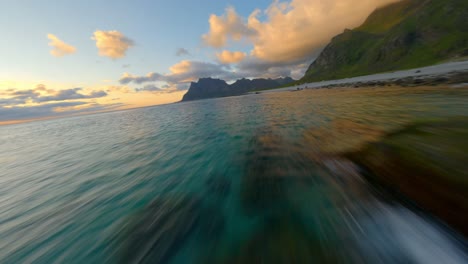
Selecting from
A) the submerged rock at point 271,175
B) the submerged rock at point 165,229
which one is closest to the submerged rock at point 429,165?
the submerged rock at point 271,175

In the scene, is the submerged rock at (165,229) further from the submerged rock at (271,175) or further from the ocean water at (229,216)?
the submerged rock at (271,175)

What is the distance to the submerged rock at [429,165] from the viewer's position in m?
5.04

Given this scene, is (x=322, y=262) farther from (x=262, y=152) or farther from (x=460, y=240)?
(x=262, y=152)

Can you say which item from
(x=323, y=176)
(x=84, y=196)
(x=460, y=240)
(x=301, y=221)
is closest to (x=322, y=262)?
(x=301, y=221)

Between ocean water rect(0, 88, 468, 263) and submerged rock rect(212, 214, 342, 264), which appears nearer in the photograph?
submerged rock rect(212, 214, 342, 264)

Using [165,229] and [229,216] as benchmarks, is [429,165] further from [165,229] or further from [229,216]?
[165,229]

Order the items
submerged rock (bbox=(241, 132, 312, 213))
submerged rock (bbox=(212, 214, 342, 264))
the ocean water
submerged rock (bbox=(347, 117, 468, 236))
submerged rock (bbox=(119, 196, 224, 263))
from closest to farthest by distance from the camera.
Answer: submerged rock (bbox=(212, 214, 342, 264))
the ocean water
submerged rock (bbox=(347, 117, 468, 236))
submerged rock (bbox=(119, 196, 224, 263))
submerged rock (bbox=(241, 132, 312, 213))

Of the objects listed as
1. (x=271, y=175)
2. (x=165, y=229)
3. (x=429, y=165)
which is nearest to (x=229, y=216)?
(x=165, y=229)

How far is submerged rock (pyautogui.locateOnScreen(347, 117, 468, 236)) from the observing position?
5.04m

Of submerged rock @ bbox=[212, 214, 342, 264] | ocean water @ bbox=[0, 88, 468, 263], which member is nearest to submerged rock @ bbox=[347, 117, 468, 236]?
ocean water @ bbox=[0, 88, 468, 263]

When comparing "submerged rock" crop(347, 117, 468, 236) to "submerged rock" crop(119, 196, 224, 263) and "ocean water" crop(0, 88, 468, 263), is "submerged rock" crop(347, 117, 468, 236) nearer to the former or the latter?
"ocean water" crop(0, 88, 468, 263)

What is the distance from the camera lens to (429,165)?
6.70 metres

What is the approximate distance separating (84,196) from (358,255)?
12.7m

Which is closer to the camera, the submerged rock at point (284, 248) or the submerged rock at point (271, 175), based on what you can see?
the submerged rock at point (284, 248)
